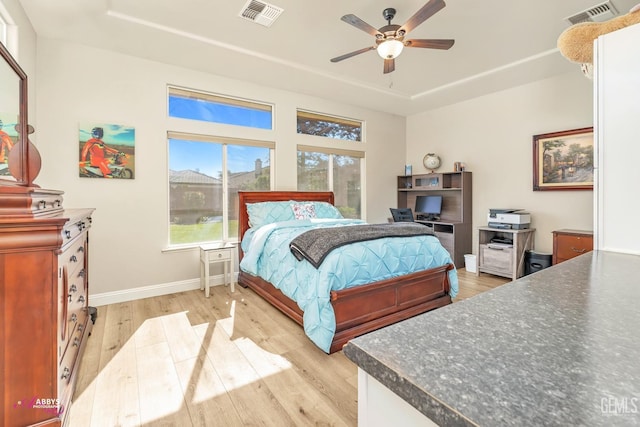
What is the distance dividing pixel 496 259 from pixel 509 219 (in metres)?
0.57

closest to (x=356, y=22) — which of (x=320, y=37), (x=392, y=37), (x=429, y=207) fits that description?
(x=392, y=37)

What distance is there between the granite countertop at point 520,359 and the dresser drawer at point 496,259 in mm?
3738

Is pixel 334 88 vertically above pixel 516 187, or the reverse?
pixel 334 88

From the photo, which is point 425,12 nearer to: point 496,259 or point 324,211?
point 324,211

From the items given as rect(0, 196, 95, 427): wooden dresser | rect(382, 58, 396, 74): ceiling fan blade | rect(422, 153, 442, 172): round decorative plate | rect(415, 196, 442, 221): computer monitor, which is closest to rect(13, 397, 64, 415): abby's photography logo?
rect(0, 196, 95, 427): wooden dresser

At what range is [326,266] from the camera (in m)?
2.26

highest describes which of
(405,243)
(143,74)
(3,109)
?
(143,74)

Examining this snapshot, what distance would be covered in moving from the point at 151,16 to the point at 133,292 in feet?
9.18

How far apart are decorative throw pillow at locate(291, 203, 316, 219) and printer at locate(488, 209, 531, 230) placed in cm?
251

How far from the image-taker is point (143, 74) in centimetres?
340

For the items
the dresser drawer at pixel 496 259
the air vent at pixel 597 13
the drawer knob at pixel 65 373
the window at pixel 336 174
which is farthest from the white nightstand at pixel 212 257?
the air vent at pixel 597 13

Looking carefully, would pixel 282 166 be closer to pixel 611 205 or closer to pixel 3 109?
pixel 3 109

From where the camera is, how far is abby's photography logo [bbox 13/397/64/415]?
4.32 feet

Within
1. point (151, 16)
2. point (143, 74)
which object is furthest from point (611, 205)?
point (143, 74)
